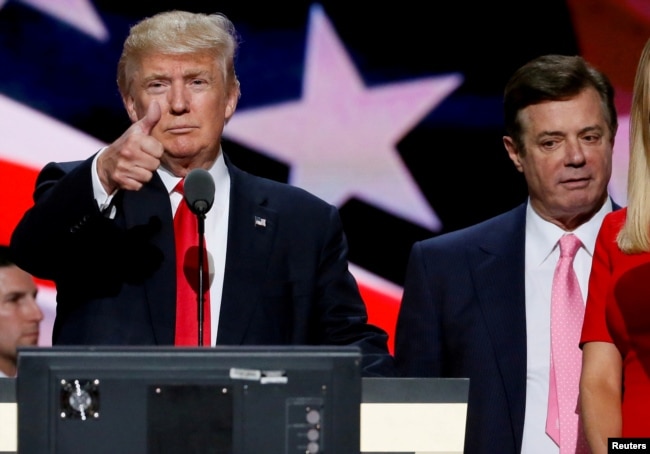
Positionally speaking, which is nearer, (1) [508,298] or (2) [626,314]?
(2) [626,314]

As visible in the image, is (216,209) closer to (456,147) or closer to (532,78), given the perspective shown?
(532,78)

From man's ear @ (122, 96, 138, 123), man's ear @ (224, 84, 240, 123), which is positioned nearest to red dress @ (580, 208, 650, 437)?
man's ear @ (224, 84, 240, 123)

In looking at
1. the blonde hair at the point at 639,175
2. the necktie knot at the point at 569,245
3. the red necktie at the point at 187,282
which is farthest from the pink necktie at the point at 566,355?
the red necktie at the point at 187,282

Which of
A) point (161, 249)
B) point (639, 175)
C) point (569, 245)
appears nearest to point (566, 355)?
point (569, 245)

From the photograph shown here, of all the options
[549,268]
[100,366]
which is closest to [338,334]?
[549,268]

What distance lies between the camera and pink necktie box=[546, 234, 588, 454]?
9.18ft

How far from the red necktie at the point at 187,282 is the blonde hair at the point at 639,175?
2.82 feet

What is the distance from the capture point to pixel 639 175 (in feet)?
7.53

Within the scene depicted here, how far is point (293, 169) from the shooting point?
3.87 m

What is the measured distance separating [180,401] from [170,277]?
2.74 feet

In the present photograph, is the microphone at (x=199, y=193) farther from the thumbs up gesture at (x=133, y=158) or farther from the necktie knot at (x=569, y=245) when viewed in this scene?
the necktie knot at (x=569, y=245)

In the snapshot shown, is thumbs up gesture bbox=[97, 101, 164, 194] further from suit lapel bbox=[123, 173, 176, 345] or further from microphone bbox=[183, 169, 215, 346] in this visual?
suit lapel bbox=[123, 173, 176, 345]

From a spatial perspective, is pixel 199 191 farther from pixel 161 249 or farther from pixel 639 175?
pixel 639 175

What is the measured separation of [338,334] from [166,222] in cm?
45
